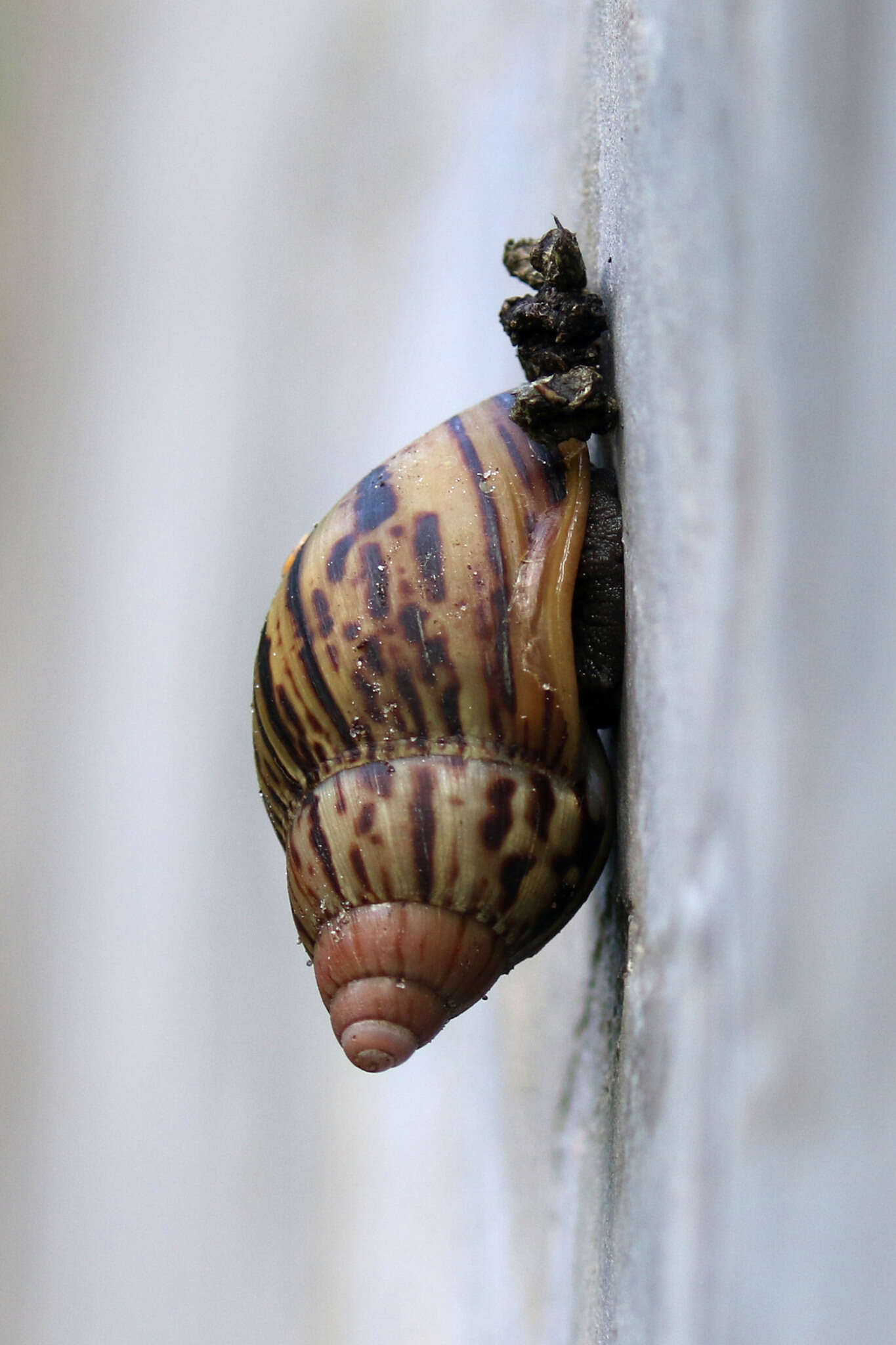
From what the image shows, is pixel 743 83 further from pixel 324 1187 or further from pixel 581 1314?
pixel 324 1187

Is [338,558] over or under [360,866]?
over

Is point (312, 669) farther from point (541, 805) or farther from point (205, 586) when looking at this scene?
point (205, 586)

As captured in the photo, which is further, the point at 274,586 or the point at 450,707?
the point at 274,586

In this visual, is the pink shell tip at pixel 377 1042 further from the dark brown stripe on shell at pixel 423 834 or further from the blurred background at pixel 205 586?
the blurred background at pixel 205 586

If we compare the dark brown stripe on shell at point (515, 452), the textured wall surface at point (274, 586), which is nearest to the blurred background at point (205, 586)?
the textured wall surface at point (274, 586)

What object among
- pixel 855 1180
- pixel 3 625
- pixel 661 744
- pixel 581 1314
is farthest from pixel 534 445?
pixel 3 625

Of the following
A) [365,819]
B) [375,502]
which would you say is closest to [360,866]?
[365,819]
